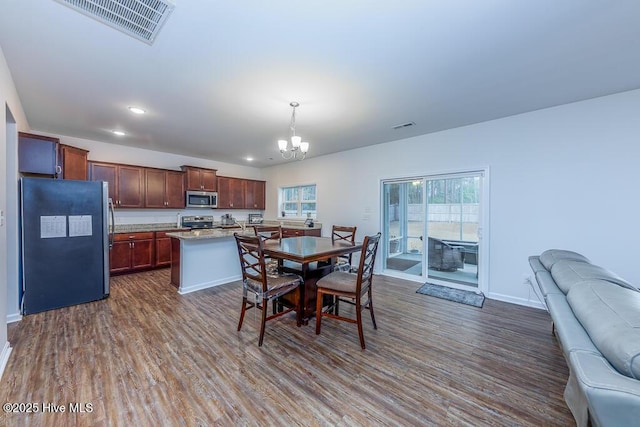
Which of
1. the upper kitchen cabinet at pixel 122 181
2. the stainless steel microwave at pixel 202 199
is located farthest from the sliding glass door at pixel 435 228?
the upper kitchen cabinet at pixel 122 181

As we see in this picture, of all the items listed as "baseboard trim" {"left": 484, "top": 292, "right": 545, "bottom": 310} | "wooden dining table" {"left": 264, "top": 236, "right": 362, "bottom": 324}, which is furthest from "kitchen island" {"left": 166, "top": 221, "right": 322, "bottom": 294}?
"baseboard trim" {"left": 484, "top": 292, "right": 545, "bottom": 310}

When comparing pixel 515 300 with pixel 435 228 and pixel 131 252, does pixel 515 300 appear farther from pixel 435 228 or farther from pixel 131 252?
pixel 131 252

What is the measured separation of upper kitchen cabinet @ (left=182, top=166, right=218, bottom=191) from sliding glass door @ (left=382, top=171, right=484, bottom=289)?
4101 mm

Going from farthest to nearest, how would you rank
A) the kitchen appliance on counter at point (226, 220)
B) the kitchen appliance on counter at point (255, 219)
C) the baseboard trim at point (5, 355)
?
the kitchen appliance on counter at point (255, 219) → the kitchen appliance on counter at point (226, 220) → the baseboard trim at point (5, 355)

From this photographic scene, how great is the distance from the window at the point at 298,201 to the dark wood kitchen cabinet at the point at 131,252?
3.17 m

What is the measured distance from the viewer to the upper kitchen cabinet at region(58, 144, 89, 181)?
3.81 metres

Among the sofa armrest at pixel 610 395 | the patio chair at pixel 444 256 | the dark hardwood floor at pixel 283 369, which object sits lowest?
the dark hardwood floor at pixel 283 369

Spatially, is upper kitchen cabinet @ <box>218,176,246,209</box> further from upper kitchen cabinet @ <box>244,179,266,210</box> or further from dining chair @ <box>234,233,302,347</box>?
dining chair @ <box>234,233,302,347</box>

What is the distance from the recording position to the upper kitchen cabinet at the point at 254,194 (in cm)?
690

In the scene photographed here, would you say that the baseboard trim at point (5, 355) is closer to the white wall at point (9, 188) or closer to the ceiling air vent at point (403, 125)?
the white wall at point (9, 188)

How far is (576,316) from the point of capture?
119cm

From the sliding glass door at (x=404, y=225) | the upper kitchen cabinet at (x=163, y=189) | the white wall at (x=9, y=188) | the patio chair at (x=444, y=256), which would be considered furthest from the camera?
the upper kitchen cabinet at (x=163, y=189)

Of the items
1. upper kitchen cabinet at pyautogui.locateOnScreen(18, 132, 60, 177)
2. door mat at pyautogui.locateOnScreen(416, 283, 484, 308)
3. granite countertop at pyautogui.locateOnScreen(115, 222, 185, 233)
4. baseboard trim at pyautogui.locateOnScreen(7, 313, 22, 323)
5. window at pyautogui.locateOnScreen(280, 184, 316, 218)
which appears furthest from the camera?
window at pyautogui.locateOnScreen(280, 184, 316, 218)

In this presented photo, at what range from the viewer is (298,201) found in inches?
259
